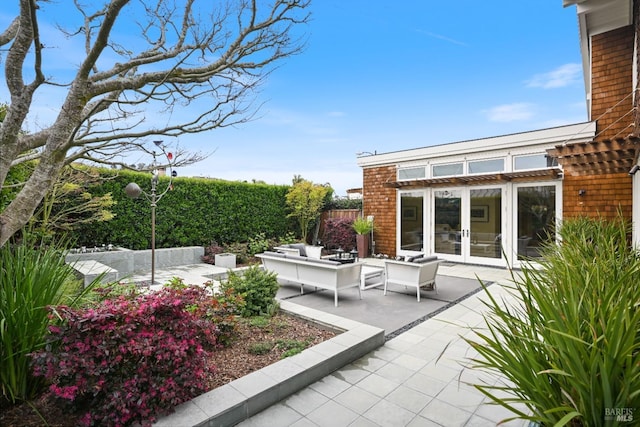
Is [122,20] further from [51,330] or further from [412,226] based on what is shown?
[412,226]

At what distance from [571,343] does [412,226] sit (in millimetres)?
10702

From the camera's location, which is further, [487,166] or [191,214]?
[191,214]

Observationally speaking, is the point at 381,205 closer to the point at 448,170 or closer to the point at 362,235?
the point at 362,235

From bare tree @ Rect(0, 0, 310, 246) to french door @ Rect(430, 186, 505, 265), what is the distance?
8.24 meters

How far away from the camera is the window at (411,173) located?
11500 millimetres

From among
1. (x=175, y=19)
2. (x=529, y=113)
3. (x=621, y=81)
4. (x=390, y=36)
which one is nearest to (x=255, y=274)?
(x=175, y=19)

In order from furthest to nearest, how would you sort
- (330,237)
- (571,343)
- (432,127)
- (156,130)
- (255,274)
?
1. (432,127)
2. (330,237)
3. (255,274)
4. (156,130)
5. (571,343)

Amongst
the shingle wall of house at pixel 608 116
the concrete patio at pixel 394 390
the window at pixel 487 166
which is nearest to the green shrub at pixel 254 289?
the concrete patio at pixel 394 390

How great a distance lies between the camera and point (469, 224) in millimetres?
10430

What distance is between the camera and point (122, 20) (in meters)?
4.11

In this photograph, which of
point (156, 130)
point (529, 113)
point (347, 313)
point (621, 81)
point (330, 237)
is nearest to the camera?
point (156, 130)

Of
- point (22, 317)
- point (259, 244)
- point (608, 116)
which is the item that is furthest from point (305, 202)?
point (22, 317)

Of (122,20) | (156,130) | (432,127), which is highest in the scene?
(432,127)

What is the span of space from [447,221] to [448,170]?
174cm
